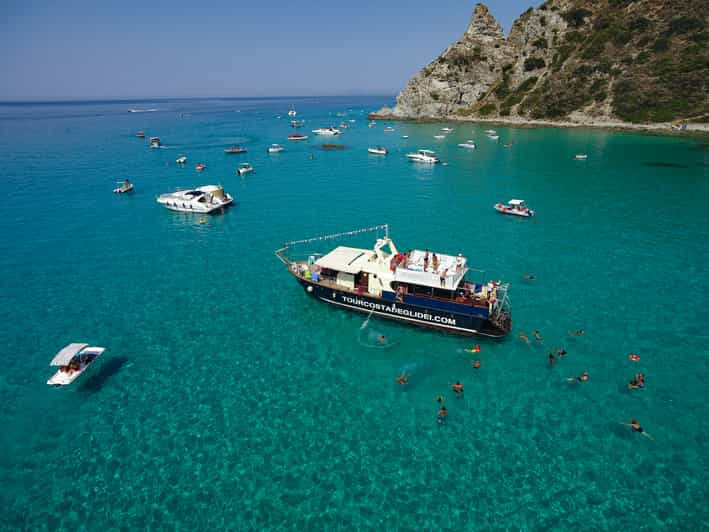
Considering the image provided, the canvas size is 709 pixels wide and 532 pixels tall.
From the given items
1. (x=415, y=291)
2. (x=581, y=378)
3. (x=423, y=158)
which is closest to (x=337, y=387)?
(x=415, y=291)

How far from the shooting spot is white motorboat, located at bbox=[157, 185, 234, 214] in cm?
7150

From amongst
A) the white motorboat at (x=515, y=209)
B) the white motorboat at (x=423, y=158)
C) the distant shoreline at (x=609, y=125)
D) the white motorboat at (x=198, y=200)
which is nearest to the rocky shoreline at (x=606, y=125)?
the distant shoreline at (x=609, y=125)

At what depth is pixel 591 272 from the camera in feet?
151

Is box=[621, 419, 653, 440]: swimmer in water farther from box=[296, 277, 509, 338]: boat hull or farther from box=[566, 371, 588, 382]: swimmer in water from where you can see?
box=[296, 277, 509, 338]: boat hull

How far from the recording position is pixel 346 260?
3909cm

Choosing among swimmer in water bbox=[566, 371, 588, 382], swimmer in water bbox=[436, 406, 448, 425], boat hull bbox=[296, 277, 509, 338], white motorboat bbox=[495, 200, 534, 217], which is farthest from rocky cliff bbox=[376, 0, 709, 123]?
swimmer in water bbox=[436, 406, 448, 425]

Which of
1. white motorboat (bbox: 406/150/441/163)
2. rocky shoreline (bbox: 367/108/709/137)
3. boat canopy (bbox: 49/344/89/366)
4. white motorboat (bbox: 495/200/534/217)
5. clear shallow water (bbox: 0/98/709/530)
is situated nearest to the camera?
clear shallow water (bbox: 0/98/709/530)

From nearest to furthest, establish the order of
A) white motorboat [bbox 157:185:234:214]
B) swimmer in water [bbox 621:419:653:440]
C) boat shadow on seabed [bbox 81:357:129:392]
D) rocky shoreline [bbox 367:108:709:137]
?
swimmer in water [bbox 621:419:653:440]
boat shadow on seabed [bbox 81:357:129:392]
white motorboat [bbox 157:185:234:214]
rocky shoreline [bbox 367:108:709:137]

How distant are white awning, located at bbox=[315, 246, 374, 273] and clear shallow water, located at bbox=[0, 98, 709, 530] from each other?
502 cm

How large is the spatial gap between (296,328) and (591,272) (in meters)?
36.3

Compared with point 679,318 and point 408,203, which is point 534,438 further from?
point 408,203

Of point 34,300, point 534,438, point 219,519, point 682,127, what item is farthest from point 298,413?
point 682,127

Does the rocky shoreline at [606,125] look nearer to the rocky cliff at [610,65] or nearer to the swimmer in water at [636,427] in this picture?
the rocky cliff at [610,65]

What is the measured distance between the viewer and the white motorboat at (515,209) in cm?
6506
